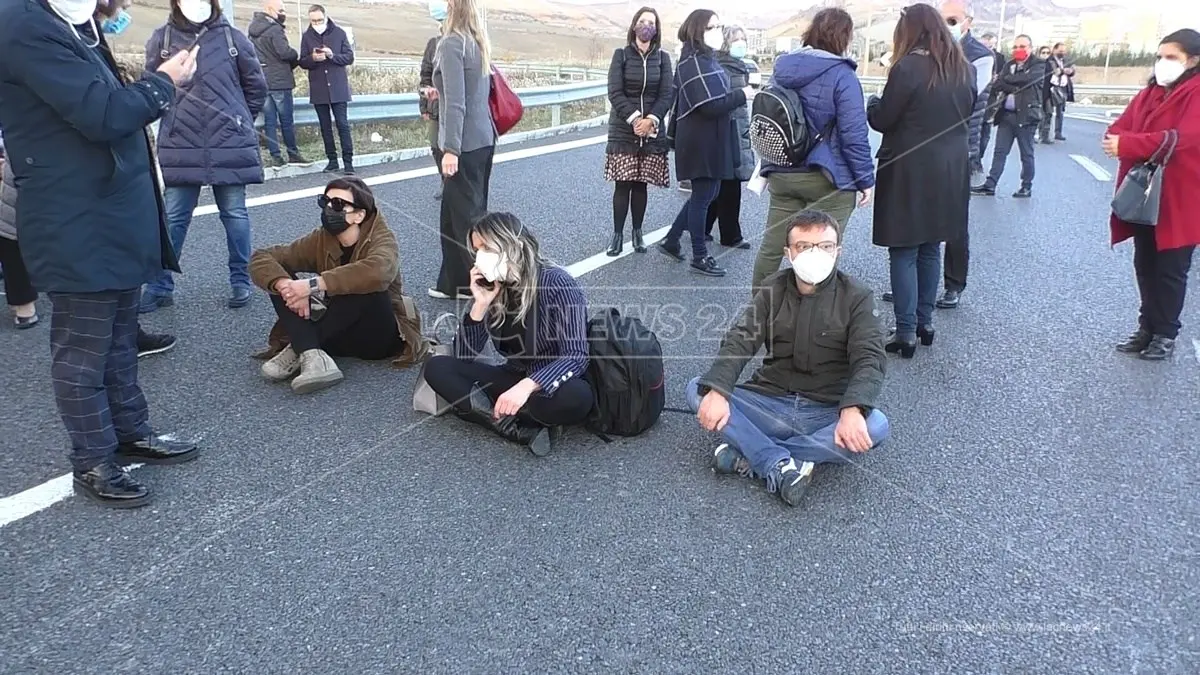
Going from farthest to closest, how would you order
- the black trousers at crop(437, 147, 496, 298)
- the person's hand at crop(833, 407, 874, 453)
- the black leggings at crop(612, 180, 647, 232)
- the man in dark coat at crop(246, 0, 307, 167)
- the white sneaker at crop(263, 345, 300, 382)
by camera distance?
the man in dark coat at crop(246, 0, 307, 167) < the black leggings at crop(612, 180, 647, 232) < the black trousers at crop(437, 147, 496, 298) < the white sneaker at crop(263, 345, 300, 382) < the person's hand at crop(833, 407, 874, 453)

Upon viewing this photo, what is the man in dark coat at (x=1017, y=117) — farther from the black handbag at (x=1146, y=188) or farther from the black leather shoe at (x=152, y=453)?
the black leather shoe at (x=152, y=453)

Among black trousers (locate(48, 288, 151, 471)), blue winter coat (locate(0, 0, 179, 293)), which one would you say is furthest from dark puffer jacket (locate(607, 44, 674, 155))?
black trousers (locate(48, 288, 151, 471))

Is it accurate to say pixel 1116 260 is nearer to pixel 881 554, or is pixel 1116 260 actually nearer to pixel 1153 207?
pixel 1153 207

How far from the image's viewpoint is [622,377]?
3930 mm

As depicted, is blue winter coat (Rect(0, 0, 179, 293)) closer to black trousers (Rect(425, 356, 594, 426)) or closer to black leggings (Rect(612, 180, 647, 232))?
black trousers (Rect(425, 356, 594, 426))

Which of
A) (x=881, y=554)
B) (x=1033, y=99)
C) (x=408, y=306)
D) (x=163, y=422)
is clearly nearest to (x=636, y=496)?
(x=881, y=554)

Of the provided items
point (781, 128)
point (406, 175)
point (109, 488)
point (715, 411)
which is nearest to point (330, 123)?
point (406, 175)

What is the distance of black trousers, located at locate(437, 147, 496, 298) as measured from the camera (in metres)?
5.57

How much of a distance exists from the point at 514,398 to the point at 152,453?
1.53m

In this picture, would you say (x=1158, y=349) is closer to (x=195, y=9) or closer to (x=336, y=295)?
(x=336, y=295)

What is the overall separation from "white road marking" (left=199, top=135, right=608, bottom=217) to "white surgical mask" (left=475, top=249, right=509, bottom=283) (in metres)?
3.39

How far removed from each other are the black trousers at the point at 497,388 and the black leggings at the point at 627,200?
3183 millimetres

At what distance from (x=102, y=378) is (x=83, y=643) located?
43.3 inches

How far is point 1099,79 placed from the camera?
1773 inches
